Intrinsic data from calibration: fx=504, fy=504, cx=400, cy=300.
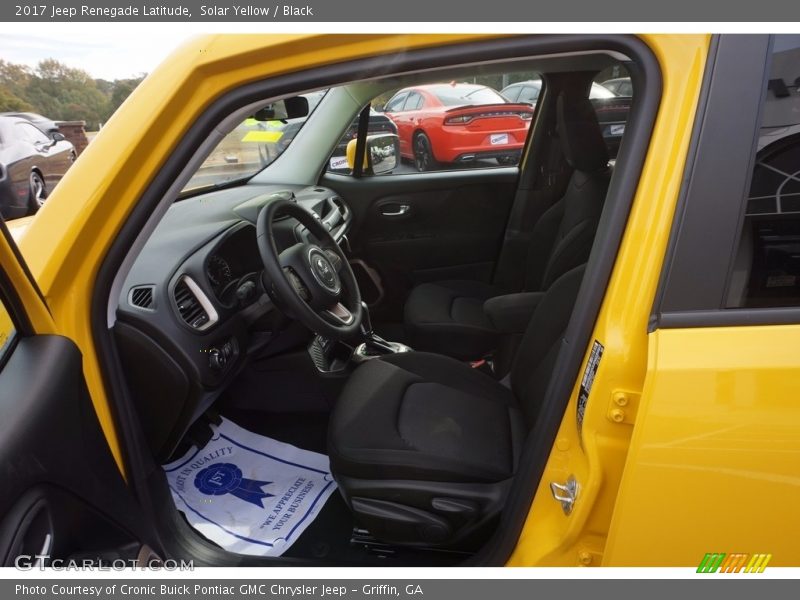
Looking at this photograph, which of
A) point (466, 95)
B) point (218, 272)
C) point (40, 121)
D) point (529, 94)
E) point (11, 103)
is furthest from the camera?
point (466, 95)

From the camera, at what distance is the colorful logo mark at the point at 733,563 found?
812mm

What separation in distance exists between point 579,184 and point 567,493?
1.40 m

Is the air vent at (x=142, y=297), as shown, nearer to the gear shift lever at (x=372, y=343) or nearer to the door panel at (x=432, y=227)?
the gear shift lever at (x=372, y=343)

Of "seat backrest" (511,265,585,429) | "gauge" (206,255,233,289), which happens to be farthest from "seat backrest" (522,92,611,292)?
"gauge" (206,255,233,289)

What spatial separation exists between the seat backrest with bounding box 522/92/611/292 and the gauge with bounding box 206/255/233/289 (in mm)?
1174

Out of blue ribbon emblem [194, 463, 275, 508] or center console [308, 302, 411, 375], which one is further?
center console [308, 302, 411, 375]

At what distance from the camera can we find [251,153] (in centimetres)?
227

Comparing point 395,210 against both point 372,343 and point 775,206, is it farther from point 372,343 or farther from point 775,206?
point 775,206

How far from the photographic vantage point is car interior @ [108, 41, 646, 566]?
4.07 ft

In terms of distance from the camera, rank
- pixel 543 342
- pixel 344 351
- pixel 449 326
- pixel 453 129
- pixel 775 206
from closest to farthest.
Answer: pixel 775 206
pixel 543 342
pixel 344 351
pixel 449 326
pixel 453 129

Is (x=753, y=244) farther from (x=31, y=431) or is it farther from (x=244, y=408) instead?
(x=244, y=408)

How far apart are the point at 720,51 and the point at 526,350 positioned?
96cm

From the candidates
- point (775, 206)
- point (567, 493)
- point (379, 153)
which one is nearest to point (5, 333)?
point (567, 493)

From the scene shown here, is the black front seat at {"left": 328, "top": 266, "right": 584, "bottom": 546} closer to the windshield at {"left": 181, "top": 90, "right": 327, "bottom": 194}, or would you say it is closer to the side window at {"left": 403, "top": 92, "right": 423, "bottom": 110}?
the windshield at {"left": 181, "top": 90, "right": 327, "bottom": 194}
